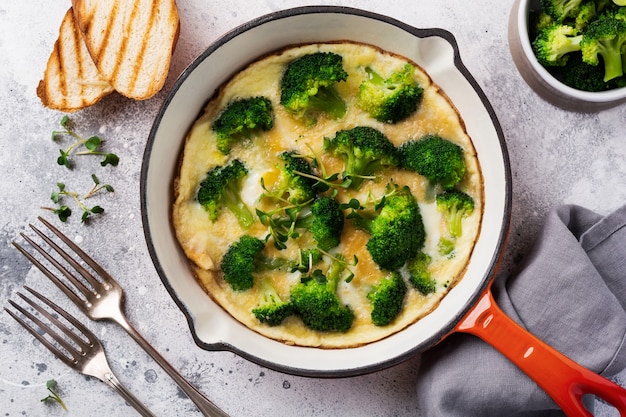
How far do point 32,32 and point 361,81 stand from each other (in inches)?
61.1

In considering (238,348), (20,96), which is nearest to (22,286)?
(20,96)

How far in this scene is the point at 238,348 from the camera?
261 cm

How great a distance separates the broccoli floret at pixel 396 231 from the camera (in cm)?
262

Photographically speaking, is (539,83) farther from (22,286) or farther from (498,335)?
(22,286)

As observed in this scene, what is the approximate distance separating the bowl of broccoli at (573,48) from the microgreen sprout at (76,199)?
6.49 feet

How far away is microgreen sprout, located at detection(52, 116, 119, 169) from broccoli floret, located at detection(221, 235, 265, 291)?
0.72 meters

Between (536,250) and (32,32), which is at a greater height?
(32,32)

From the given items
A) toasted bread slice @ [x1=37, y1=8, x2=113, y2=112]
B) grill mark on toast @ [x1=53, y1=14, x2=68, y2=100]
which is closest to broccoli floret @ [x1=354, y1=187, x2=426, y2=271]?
toasted bread slice @ [x1=37, y1=8, x2=113, y2=112]

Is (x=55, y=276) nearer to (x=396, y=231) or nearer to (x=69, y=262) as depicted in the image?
(x=69, y=262)

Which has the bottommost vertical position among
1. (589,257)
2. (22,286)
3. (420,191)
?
→ (22,286)

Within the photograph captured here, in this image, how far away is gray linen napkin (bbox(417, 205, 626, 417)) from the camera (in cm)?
273

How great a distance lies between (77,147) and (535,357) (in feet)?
7.22

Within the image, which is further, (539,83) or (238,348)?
(539,83)

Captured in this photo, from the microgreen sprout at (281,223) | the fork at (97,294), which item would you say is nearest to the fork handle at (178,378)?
the fork at (97,294)
